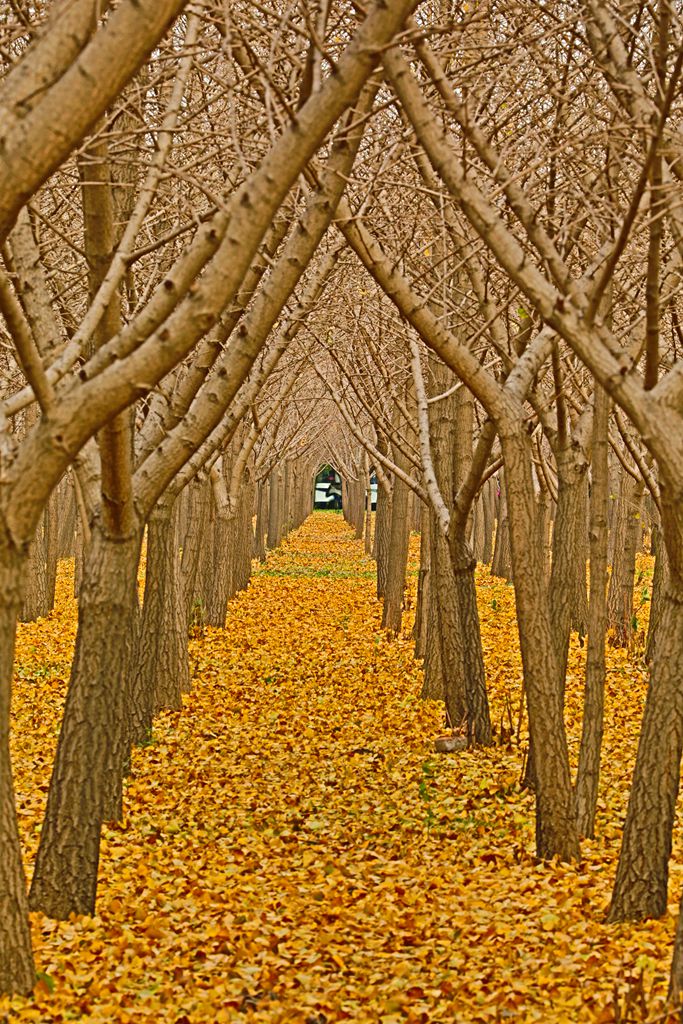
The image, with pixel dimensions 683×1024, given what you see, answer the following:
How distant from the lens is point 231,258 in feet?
16.0

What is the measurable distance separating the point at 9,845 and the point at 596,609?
12.6 ft

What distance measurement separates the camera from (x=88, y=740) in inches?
263

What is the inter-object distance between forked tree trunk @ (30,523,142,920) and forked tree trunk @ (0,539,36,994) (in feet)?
4.18

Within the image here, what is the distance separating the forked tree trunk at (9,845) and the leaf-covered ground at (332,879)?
0.14 meters

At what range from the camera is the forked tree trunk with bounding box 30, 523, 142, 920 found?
651 cm

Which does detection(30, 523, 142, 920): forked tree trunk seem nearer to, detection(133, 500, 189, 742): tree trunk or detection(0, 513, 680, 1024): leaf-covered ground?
detection(0, 513, 680, 1024): leaf-covered ground

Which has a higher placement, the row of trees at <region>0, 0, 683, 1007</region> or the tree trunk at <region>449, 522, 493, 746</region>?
the row of trees at <region>0, 0, 683, 1007</region>

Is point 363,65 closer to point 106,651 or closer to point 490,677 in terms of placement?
point 106,651

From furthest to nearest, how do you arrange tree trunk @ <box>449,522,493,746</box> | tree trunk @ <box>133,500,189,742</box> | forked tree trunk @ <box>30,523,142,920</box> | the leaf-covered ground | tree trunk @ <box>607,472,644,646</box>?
1. tree trunk @ <box>607,472,644,646</box>
2. tree trunk @ <box>133,500,189,742</box>
3. tree trunk @ <box>449,522,493,746</box>
4. forked tree trunk @ <box>30,523,142,920</box>
5. the leaf-covered ground

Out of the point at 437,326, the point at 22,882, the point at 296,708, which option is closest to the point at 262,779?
the point at 296,708

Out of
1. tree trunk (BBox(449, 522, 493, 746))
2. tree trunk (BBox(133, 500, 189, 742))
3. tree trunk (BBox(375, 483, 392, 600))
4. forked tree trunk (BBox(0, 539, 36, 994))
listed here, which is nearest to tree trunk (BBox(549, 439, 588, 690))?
tree trunk (BBox(449, 522, 493, 746))

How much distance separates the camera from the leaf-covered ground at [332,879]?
5.45 m

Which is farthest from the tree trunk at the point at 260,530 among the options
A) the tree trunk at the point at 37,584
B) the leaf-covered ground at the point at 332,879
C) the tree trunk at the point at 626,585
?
the leaf-covered ground at the point at 332,879

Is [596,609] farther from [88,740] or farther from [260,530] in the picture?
[260,530]
